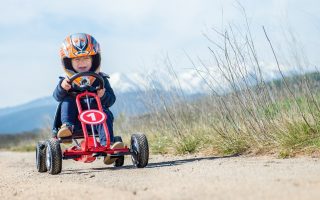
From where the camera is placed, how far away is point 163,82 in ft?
26.5

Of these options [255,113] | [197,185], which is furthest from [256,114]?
[197,185]

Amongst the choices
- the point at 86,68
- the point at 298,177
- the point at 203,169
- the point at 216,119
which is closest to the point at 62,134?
the point at 86,68

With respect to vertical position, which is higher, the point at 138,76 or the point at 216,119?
the point at 138,76

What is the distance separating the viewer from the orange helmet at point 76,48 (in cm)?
555

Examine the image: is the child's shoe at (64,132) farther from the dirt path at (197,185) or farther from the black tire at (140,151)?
the dirt path at (197,185)

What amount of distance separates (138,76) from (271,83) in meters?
3.15

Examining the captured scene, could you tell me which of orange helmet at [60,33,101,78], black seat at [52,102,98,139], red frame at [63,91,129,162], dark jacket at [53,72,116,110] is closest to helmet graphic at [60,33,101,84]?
orange helmet at [60,33,101,78]

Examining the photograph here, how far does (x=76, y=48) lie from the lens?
18.2ft

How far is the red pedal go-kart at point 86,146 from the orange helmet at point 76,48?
0.73ft

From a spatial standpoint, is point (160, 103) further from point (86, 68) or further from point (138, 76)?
point (86, 68)

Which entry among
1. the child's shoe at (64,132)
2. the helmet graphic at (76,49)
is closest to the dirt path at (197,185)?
the child's shoe at (64,132)

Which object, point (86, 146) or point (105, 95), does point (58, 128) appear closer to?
point (105, 95)

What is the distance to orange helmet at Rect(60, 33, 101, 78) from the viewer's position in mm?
5551

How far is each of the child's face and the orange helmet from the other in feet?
0.14
